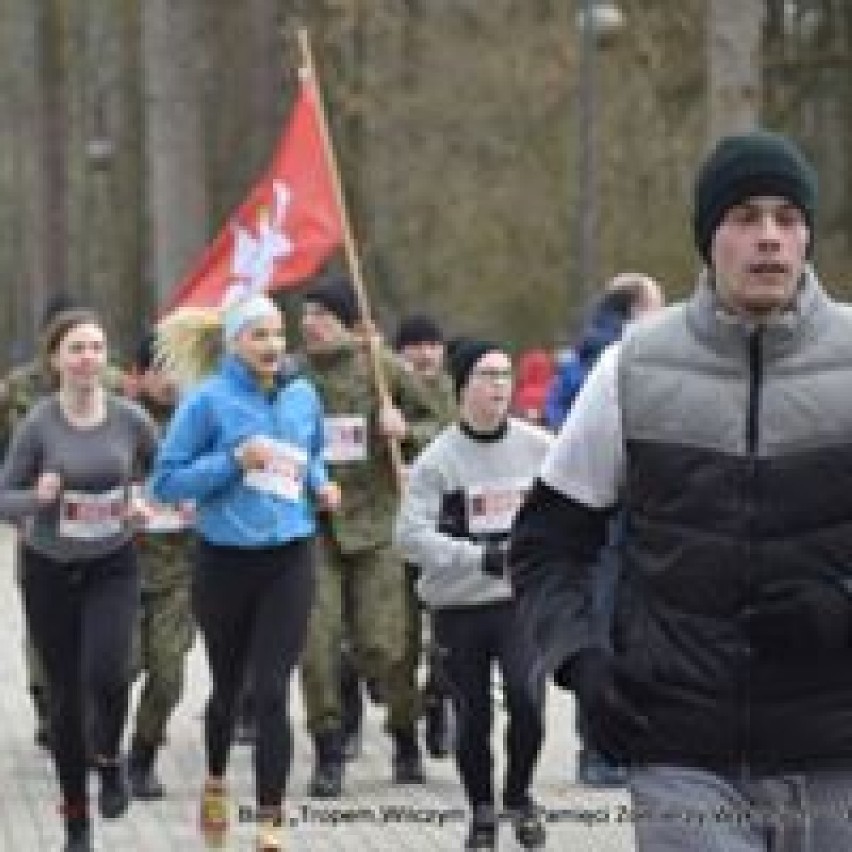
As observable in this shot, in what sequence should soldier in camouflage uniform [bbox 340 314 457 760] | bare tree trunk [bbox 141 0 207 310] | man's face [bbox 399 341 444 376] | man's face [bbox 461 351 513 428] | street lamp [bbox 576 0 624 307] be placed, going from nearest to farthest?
1. man's face [bbox 461 351 513 428]
2. soldier in camouflage uniform [bbox 340 314 457 760]
3. man's face [bbox 399 341 444 376]
4. street lamp [bbox 576 0 624 307]
5. bare tree trunk [bbox 141 0 207 310]

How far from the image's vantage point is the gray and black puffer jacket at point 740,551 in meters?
4.42

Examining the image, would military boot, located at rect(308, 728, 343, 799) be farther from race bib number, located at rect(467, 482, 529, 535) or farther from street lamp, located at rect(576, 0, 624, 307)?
street lamp, located at rect(576, 0, 624, 307)

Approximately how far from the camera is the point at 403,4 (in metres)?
29.0

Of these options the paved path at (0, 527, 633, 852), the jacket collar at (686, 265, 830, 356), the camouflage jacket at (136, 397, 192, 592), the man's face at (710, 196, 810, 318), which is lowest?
the paved path at (0, 527, 633, 852)

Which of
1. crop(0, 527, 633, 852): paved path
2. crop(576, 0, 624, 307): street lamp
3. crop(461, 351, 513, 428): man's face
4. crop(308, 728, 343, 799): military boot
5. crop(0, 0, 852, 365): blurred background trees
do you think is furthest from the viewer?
crop(0, 0, 852, 365): blurred background trees

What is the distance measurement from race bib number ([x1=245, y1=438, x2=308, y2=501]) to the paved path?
1.05 m

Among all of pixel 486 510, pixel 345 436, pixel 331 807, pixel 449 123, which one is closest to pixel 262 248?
pixel 345 436

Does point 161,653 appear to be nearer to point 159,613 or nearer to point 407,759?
point 159,613

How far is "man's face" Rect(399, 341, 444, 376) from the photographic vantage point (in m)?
11.9

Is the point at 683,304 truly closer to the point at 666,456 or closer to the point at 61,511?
the point at 666,456

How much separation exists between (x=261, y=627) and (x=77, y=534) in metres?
0.71

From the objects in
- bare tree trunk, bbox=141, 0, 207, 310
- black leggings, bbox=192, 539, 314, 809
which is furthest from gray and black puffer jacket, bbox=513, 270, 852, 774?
bare tree trunk, bbox=141, 0, 207, 310

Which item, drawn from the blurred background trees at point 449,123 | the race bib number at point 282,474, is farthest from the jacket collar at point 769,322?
the blurred background trees at point 449,123

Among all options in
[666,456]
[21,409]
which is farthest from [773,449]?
[21,409]
